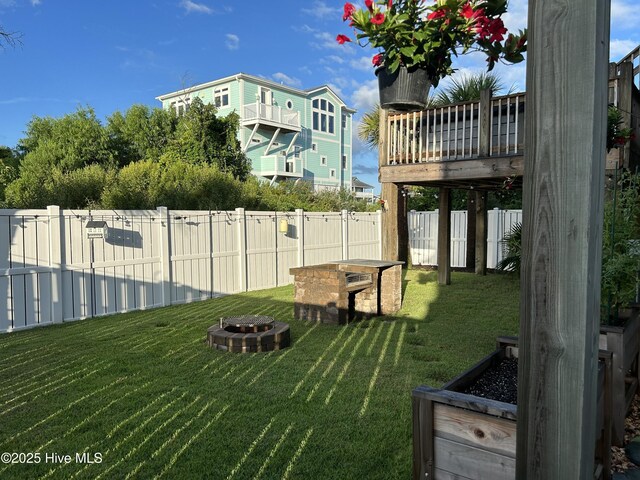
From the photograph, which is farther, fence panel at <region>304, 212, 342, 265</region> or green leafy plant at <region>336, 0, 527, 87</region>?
fence panel at <region>304, 212, 342, 265</region>

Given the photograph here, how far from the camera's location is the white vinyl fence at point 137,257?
6.05 m

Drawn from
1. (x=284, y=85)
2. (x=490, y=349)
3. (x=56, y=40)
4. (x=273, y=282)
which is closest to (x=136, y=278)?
(x=273, y=282)

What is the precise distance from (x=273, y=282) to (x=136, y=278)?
3.38 m

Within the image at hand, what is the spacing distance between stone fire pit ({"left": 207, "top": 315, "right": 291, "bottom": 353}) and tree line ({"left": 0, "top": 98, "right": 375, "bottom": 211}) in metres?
5.63

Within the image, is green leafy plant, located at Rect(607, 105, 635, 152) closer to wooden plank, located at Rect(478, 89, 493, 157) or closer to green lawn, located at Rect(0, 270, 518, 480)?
wooden plank, located at Rect(478, 89, 493, 157)

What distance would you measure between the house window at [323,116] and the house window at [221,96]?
A: 5964mm

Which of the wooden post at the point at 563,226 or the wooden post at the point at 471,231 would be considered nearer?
the wooden post at the point at 563,226

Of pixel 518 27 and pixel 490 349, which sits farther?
pixel 490 349

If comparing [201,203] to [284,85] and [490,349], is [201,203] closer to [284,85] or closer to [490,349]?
[490,349]

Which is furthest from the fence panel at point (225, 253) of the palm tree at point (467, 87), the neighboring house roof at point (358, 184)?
the neighboring house roof at point (358, 184)

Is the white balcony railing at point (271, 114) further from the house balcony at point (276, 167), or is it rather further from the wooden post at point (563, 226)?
the wooden post at point (563, 226)

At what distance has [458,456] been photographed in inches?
77.2

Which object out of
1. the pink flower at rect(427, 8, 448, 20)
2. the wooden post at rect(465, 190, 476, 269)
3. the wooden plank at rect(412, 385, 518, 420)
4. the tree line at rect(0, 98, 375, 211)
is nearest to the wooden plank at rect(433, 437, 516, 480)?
the wooden plank at rect(412, 385, 518, 420)

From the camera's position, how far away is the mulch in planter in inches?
92.2
